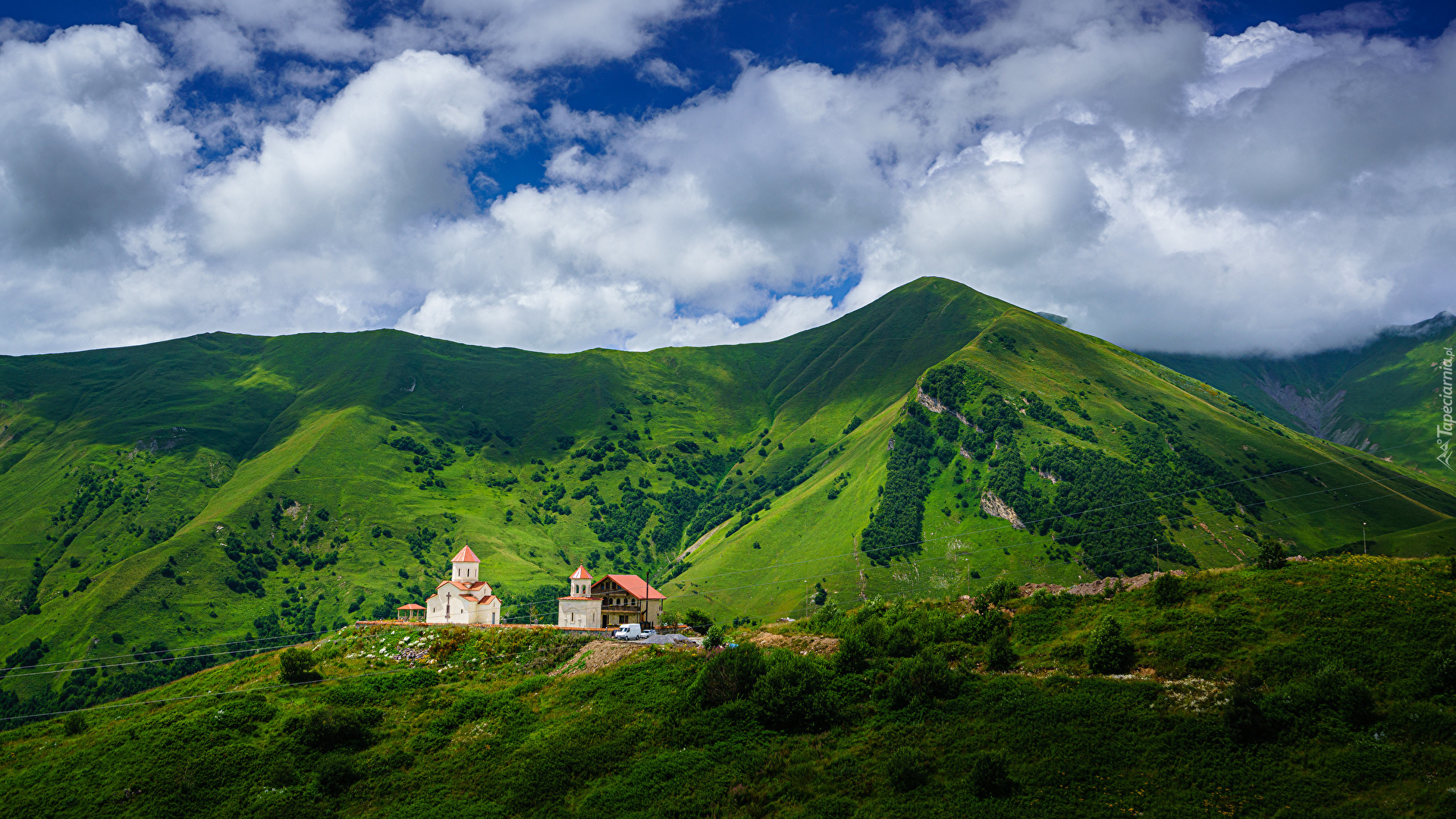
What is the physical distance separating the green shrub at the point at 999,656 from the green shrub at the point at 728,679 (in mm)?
18475

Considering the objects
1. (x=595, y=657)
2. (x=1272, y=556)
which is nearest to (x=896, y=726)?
(x=595, y=657)

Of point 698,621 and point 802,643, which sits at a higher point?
point 802,643

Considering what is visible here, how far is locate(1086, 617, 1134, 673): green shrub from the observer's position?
206ft

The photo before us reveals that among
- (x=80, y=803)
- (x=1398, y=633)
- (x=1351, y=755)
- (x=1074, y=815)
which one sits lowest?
(x=80, y=803)

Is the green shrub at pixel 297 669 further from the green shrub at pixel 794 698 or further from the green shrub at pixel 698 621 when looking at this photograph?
the green shrub at pixel 794 698

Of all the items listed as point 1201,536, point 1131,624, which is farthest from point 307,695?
point 1201,536

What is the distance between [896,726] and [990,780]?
34.0 feet

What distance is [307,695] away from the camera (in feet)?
260

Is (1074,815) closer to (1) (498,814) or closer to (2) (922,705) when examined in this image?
(2) (922,705)

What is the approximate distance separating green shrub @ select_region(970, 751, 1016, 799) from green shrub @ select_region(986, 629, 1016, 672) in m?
16.3

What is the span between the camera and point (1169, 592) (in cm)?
7112

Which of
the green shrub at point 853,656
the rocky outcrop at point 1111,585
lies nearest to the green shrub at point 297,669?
the green shrub at point 853,656

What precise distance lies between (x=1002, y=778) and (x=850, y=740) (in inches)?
494

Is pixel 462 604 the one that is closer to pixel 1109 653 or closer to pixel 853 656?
pixel 853 656
